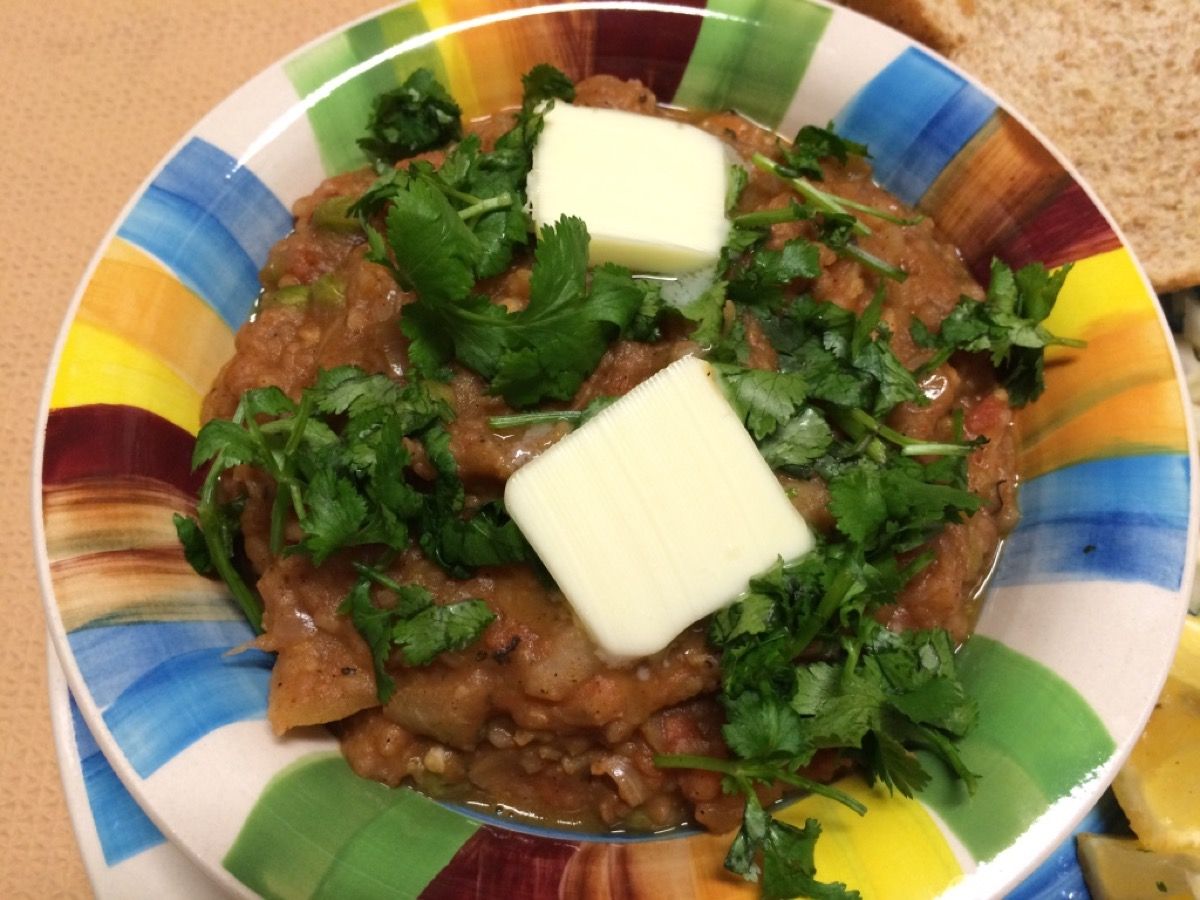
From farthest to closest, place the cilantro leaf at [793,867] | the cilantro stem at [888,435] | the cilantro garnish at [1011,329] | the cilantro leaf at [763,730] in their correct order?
the cilantro garnish at [1011,329], the cilantro stem at [888,435], the cilantro leaf at [763,730], the cilantro leaf at [793,867]

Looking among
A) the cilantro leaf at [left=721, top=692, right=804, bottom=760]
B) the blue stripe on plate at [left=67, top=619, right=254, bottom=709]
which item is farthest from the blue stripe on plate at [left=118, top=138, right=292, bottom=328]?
the cilantro leaf at [left=721, top=692, right=804, bottom=760]

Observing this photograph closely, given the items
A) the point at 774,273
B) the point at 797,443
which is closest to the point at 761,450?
the point at 797,443

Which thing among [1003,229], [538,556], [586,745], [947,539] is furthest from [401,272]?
[1003,229]

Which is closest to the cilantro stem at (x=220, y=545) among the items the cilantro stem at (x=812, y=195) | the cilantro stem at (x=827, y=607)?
the cilantro stem at (x=827, y=607)

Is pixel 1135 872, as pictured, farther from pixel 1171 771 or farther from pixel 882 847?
pixel 882 847

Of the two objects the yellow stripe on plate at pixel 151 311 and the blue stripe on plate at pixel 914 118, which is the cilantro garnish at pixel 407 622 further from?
the blue stripe on plate at pixel 914 118

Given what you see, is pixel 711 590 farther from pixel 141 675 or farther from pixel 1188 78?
pixel 1188 78

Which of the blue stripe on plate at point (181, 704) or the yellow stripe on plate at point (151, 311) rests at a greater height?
the yellow stripe on plate at point (151, 311)
